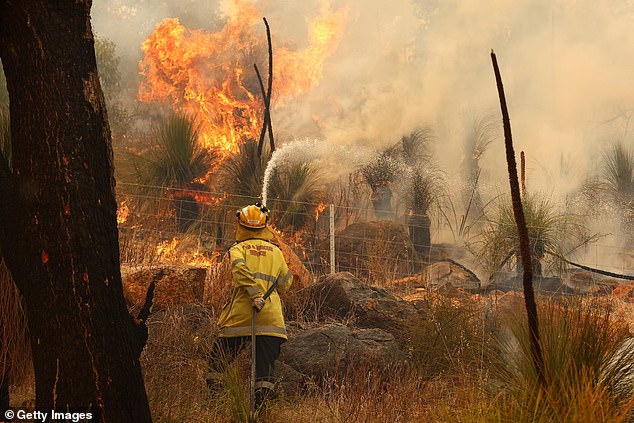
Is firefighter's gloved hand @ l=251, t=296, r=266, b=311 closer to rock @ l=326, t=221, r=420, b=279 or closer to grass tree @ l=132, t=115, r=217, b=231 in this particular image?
rock @ l=326, t=221, r=420, b=279

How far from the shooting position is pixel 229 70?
22.2 meters

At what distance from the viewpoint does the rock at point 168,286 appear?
7.07 m

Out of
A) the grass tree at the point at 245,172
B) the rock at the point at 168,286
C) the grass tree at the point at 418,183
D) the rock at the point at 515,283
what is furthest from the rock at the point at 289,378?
the grass tree at the point at 418,183

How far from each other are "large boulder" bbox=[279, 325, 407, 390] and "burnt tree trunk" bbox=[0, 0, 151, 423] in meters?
2.85

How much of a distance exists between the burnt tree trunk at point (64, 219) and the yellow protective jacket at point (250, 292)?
→ 174 cm

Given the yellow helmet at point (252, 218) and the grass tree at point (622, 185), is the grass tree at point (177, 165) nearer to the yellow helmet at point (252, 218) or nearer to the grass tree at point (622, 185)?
the yellow helmet at point (252, 218)

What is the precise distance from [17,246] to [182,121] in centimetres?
887

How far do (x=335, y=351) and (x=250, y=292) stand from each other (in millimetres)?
1392

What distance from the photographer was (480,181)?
67.7ft

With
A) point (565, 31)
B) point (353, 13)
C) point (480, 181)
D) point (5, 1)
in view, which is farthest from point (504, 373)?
point (353, 13)

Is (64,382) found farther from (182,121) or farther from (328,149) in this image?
(328,149)

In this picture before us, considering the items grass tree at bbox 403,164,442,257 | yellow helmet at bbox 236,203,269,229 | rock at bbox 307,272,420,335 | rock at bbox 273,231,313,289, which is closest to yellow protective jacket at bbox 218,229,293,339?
yellow helmet at bbox 236,203,269,229

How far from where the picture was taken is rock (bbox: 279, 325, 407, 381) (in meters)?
6.36

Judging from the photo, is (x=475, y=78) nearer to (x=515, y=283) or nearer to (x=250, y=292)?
(x=515, y=283)
